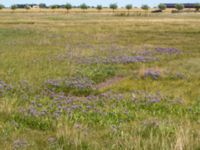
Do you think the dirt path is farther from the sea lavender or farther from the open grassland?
the sea lavender

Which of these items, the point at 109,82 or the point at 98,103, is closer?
the point at 98,103

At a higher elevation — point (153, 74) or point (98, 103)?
point (98, 103)

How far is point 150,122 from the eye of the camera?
10367mm

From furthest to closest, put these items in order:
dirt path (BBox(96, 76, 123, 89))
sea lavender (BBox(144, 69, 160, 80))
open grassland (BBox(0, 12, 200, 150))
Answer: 1. sea lavender (BBox(144, 69, 160, 80))
2. dirt path (BBox(96, 76, 123, 89))
3. open grassland (BBox(0, 12, 200, 150))

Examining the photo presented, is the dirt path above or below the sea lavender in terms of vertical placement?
below

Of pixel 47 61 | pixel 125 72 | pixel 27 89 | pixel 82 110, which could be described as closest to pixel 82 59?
pixel 47 61

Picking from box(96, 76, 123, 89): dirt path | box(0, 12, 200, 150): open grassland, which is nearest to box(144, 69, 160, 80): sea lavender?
box(0, 12, 200, 150): open grassland

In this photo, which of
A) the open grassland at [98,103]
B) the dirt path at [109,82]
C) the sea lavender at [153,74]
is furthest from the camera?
the sea lavender at [153,74]

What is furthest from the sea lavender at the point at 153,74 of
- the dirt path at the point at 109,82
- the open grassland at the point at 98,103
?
the dirt path at the point at 109,82

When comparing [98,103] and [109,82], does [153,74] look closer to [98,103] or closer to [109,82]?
[109,82]

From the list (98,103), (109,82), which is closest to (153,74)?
(109,82)

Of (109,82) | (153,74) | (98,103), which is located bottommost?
(109,82)

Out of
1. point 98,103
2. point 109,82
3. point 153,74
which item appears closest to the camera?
point 98,103

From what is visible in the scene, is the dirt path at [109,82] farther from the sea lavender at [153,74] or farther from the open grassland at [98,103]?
the sea lavender at [153,74]
